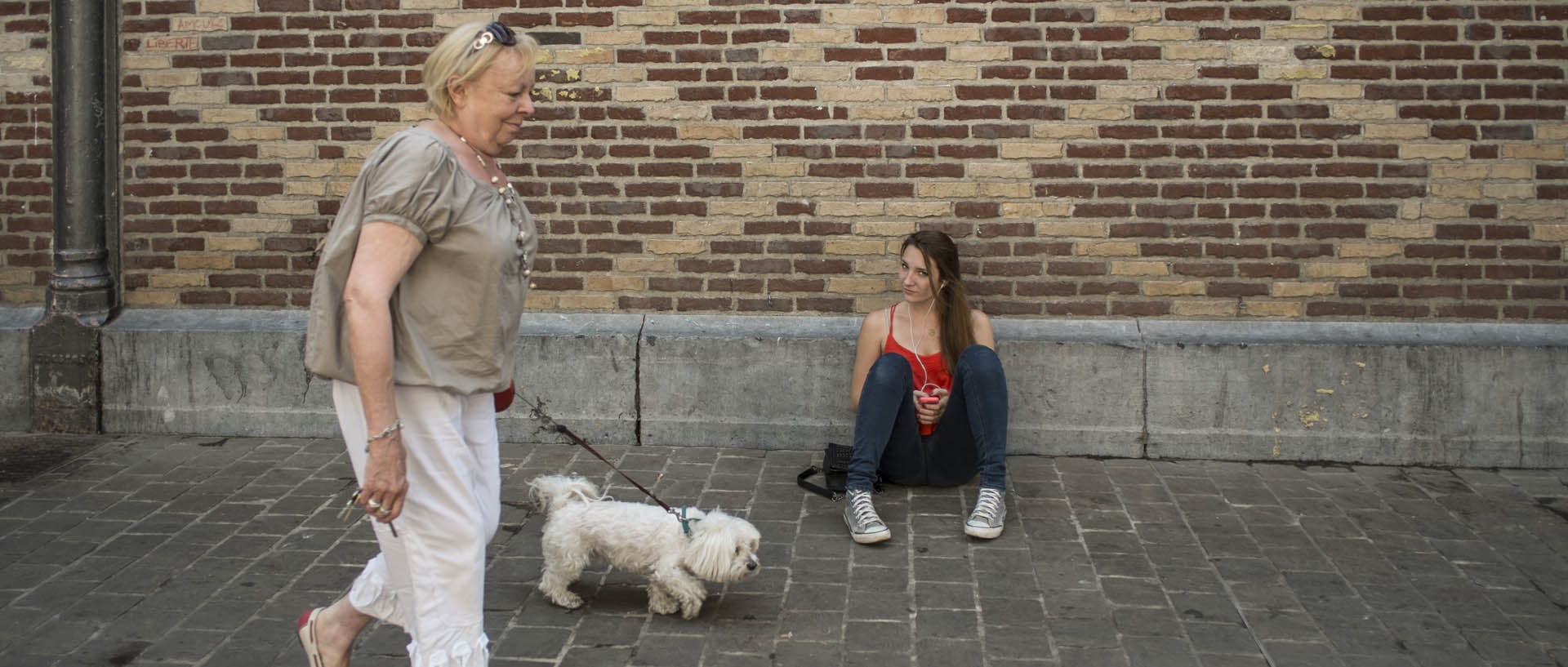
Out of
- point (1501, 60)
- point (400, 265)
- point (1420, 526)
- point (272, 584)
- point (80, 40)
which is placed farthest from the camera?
point (80, 40)

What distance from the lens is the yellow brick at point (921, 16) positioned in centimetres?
641

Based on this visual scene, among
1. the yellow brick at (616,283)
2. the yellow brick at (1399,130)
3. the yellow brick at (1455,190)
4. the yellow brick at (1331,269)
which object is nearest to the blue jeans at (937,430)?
the yellow brick at (616,283)

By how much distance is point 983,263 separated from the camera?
6.54 metres

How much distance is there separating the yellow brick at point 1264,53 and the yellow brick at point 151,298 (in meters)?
5.13

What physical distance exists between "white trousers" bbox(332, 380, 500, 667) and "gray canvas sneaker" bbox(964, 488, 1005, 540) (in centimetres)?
235

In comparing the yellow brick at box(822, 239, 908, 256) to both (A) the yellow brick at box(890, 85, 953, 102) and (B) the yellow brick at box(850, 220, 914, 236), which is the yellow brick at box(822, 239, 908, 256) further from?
(A) the yellow brick at box(890, 85, 953, 102)

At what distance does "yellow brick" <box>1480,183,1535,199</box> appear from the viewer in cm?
629

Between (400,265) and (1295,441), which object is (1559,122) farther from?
(400,265)

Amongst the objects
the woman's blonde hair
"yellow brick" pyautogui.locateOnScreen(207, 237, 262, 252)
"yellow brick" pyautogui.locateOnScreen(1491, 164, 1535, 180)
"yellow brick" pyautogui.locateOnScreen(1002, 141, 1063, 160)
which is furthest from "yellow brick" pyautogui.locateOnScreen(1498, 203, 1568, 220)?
"yellow brick" pyautogui.locateOnScreen(207, 237, 262, 252)

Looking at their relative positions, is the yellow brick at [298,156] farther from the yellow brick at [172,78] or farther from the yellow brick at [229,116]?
the yellow brick at [172,78]

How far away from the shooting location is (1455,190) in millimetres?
6312

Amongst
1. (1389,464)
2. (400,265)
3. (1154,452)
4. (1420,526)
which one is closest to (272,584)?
(400,265)

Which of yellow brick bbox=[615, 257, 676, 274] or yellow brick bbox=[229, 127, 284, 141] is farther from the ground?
yellow brick bbox=[229, 127, 284, 141]

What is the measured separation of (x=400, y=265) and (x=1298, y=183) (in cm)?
450
